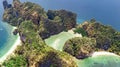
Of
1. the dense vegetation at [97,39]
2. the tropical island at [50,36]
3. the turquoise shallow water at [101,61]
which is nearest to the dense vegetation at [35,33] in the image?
the tropical island at [50,36]

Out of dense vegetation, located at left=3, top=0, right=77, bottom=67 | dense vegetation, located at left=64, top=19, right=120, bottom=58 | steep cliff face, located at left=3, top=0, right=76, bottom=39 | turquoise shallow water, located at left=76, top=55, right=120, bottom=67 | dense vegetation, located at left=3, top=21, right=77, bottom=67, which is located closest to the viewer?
dense vegetation, located at left=3, top=21, right=77, bottom=67

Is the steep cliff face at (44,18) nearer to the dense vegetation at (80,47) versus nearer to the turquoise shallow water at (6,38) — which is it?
the turquoise shallow water at (6,38)

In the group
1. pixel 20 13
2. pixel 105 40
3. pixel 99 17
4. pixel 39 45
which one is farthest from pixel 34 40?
pixel 99 17

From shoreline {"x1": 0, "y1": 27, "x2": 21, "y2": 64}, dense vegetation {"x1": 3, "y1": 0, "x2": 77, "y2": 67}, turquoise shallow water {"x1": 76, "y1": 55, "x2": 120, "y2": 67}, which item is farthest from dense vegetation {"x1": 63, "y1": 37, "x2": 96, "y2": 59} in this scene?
shoreline {"x1": 0, "y1": 27, "x2": 21, "y2": 64}

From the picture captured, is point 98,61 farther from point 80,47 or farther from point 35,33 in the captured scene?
point 35,33

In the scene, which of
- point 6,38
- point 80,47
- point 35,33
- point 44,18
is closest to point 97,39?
point 80,47

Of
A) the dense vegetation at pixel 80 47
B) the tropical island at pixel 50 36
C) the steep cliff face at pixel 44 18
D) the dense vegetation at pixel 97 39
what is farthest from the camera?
the steep cliff face at pixel 44 18

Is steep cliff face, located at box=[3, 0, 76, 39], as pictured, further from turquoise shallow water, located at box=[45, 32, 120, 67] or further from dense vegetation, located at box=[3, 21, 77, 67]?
dense vegetation, located at box=[3, 21, 77, 67]

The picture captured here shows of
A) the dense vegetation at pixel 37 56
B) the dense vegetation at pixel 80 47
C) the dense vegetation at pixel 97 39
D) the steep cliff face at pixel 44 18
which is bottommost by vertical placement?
the dense vegetation at pixel 37 56
